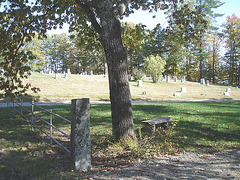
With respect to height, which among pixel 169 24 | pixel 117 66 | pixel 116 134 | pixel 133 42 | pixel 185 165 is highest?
pixel 169 24

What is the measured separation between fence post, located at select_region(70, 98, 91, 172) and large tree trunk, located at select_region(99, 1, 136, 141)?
55.1 inches

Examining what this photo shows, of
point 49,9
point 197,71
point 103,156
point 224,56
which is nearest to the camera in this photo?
point 103,156

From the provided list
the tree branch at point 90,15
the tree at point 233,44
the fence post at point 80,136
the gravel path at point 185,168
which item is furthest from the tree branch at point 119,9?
the tree at point 233,44

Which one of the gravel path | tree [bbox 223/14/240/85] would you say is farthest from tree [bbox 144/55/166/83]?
the gravel path

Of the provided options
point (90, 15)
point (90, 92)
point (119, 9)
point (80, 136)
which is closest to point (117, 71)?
point (119, 9)

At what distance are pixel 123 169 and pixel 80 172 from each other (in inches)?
32.4

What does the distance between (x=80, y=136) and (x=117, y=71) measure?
6.51 feet

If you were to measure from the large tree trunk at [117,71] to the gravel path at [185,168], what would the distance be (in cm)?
110

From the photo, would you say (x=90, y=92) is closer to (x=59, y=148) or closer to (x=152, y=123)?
(x=152, y=123)

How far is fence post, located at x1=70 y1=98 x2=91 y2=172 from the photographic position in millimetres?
3654

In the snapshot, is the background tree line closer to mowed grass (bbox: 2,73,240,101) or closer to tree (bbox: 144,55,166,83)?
tree (bbox: 144,55,166,83)

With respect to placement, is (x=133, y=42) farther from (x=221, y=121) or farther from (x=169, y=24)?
(x=221, y=121)

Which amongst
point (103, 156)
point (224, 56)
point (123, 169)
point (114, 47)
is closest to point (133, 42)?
point (114, 47)

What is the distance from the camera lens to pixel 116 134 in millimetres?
5117
